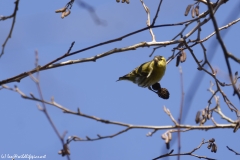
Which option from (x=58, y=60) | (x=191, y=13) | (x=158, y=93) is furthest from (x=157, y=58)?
(x=58, y=60)

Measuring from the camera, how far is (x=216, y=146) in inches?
122

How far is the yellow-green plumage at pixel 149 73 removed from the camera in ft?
14.9

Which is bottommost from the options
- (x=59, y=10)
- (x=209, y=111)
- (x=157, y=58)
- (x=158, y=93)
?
(x=209, y=111)

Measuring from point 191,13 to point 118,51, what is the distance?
0.81 meters

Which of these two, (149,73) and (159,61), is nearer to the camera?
(149,73)

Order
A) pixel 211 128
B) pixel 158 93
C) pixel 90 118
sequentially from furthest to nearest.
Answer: pixel 158 93 < pixel 211 128 < pixel 90 118

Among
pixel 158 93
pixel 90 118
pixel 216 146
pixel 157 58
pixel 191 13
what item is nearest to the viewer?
pixel 90 118

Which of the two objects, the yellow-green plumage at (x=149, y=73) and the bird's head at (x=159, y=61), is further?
the bird's head at (x=159, y=61)

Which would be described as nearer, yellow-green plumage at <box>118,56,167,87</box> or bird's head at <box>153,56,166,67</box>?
yellow-green plumage at <box>118,56,167,87</box>

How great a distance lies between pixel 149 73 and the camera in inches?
173

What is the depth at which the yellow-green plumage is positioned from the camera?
4551mm

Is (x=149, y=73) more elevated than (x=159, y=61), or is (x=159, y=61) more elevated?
(x=159, y=61)

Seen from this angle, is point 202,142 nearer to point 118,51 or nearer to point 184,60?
point 184,60

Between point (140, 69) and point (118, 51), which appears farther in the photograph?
point (140, 69)
